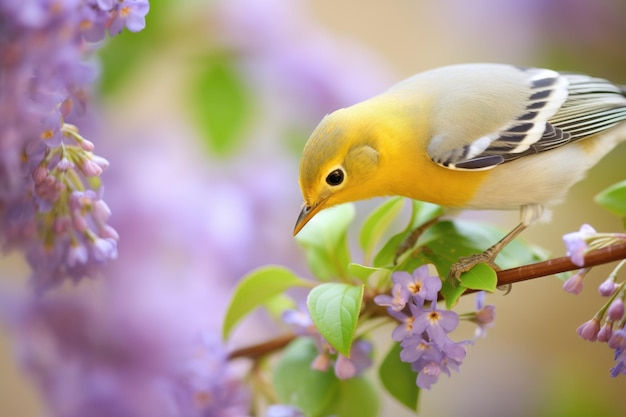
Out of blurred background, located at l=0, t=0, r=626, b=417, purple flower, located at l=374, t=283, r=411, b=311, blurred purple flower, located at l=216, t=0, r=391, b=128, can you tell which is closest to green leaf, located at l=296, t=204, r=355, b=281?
purple flower, located at l=374, t=283, r=411, b=311

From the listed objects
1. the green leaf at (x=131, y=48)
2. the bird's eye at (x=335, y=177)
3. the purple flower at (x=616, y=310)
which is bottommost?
the purple flower at (x=616, y=310)

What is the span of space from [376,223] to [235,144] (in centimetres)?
51

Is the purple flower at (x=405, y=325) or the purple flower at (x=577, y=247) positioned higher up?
the purple flower at (x=405, y=325)

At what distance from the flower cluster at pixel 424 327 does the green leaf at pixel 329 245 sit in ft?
0.39

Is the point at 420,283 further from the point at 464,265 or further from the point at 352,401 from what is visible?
the point at 352,401

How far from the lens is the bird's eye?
1.84 ft

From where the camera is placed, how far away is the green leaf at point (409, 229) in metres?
0.58

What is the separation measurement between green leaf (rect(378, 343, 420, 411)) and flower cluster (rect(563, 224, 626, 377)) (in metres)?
0.15

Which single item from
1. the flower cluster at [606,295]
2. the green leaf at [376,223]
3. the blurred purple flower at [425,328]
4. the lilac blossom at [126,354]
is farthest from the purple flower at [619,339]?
the lilac blossom at [126,354]

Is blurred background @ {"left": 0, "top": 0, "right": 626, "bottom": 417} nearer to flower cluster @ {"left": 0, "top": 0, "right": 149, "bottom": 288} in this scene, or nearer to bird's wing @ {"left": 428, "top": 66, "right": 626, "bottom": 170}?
flower cluster @ {"left": 0, "top": 0, "right": 149, "bottom": 288}

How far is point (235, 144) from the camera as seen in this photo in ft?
3.54

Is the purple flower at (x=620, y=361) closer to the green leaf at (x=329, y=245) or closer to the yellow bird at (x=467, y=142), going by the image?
the yellow bird at (x=467, y=142)

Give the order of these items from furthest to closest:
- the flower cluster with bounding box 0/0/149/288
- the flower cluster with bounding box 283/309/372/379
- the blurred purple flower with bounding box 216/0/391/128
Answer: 1. the blurred purple flower with bounding box 216/0/391/128
2. the flower cluster with bounding box 283/309/372/379
3. the flower cluster with bounding box 0/0/149/288

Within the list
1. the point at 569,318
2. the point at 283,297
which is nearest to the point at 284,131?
the point at 283,297
